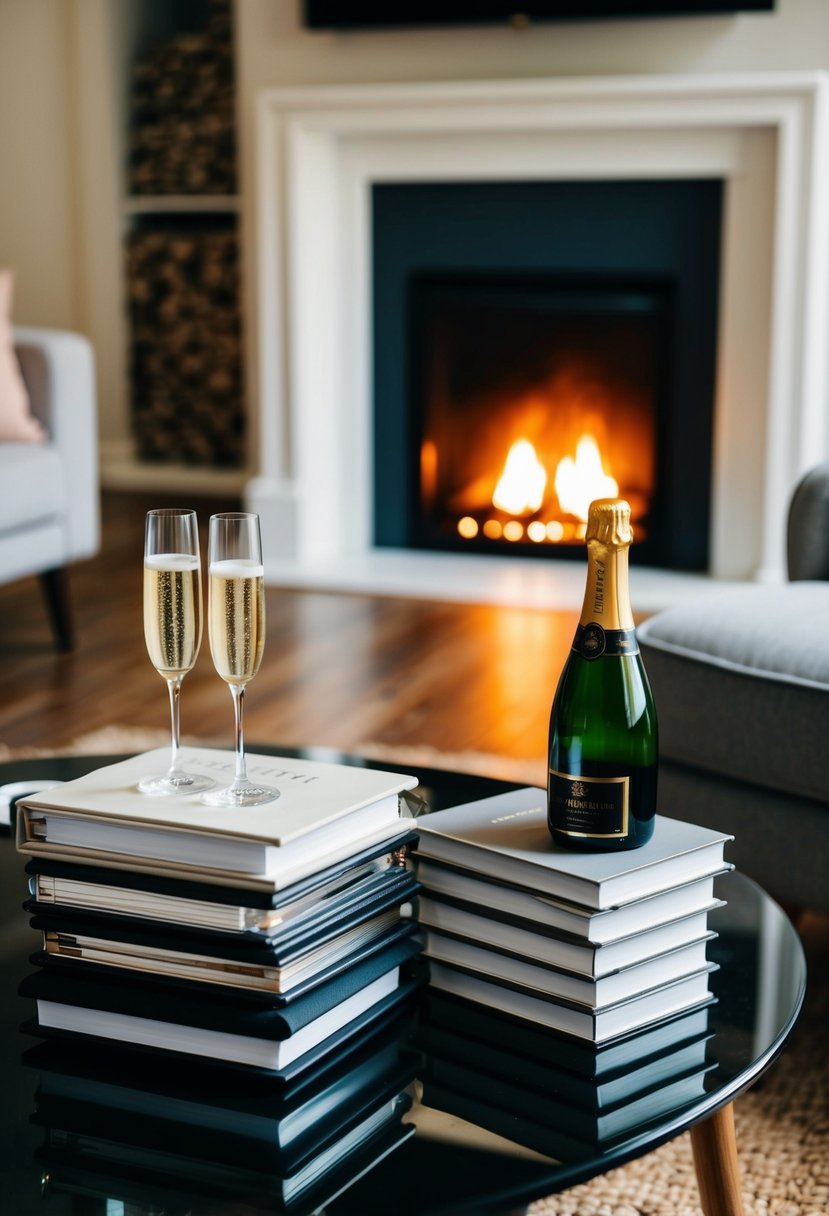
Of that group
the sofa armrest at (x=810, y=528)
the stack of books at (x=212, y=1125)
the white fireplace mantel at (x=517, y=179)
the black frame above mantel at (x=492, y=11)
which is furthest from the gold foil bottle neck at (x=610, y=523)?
the black frame above mantel at (x=492, y=11)

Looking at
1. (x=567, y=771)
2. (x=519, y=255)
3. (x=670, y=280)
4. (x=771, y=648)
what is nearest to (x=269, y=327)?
(x=519, y=255)

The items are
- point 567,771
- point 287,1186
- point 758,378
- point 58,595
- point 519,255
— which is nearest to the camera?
point 287,1186

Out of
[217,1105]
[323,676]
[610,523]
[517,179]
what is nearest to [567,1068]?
[217,1105]

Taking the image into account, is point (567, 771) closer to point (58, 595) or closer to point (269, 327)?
point (58, 595)

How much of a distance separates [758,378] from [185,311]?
8.06ft

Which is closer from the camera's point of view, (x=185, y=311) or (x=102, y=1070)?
(x=102, y=1070)

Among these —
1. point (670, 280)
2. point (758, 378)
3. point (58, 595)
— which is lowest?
point (58, 595)

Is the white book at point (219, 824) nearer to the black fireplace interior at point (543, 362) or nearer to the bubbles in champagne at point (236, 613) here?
the bubbles in champagne at point (236, 613)

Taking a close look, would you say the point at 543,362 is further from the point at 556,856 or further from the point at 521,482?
the point at 556,856

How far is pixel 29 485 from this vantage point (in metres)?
3.32

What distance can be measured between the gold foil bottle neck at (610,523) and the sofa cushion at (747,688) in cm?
79

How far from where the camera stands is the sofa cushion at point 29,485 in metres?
3.25

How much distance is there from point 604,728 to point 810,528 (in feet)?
4.01

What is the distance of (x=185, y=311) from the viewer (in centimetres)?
559
